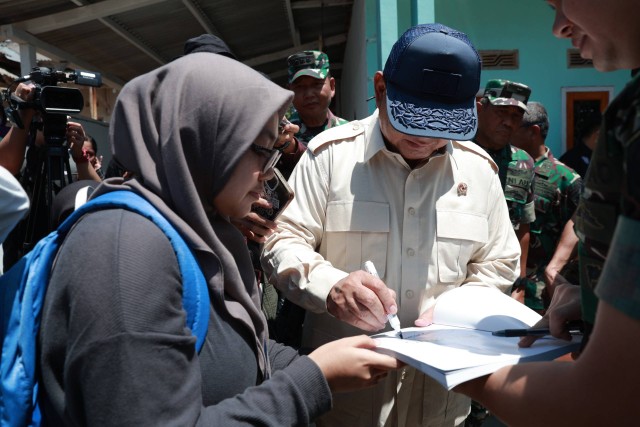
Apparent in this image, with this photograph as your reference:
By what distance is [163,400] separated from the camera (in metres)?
1.05

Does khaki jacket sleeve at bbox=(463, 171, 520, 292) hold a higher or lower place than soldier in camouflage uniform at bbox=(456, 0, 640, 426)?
lower

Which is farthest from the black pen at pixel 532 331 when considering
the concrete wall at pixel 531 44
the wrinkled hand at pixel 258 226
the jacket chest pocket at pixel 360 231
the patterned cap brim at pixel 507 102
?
the concrete wall at pixel 531 44

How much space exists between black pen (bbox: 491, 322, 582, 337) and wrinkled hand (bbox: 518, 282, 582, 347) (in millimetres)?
14

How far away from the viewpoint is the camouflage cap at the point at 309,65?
403 centimetres

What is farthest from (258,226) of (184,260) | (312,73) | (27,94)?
(312,73)

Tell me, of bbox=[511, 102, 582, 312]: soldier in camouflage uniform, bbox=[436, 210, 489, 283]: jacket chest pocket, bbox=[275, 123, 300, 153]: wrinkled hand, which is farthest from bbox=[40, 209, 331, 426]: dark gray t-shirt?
bbox=[511, 102, 582, 312]: soldier in camouflage uniform

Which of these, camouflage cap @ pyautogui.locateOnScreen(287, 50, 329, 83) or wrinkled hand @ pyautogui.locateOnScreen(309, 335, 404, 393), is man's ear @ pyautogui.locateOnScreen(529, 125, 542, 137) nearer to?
camouflage cap @ pyautogui.locateOnScreen(287, 50, 329, 83)

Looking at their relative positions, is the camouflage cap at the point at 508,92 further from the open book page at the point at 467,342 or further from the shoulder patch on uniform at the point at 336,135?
the open book page at the point at 467,342

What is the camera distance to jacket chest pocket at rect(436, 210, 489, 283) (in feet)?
6.53

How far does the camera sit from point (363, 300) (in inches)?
66.0

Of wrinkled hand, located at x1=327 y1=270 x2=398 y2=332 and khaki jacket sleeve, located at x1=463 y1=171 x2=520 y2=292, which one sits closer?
wrinkled hand, located at x1=327 y1=270 x2=398 y2=332

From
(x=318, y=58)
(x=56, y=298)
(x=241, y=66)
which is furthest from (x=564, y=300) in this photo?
(x=318, y=58)

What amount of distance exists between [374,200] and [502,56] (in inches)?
232

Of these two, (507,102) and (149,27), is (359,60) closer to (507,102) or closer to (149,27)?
(149,27)
